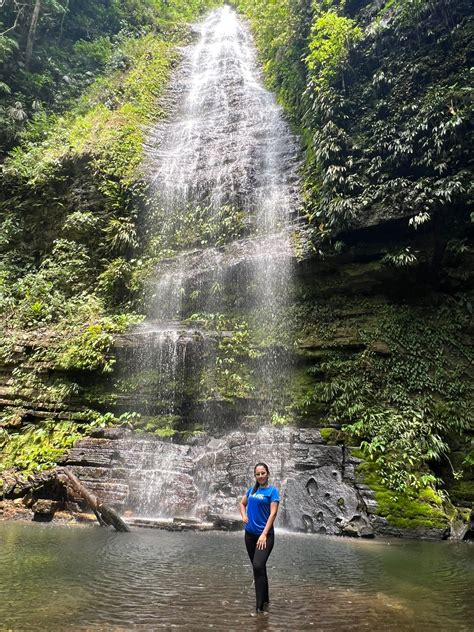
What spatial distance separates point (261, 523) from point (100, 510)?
4.78 meters

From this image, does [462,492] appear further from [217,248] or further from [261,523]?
[217,248]

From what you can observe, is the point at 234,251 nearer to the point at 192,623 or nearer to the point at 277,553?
the point at 277,553

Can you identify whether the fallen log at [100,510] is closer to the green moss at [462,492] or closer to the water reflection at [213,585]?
the water reflection at [213,585]

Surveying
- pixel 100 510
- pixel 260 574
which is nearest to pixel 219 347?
pixel 100 510

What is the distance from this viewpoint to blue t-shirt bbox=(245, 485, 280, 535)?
3.60m

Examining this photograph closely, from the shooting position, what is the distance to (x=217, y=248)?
13852 mm

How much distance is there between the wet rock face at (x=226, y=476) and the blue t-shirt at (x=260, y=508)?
474 cm

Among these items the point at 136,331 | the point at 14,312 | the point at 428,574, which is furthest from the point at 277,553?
the point at 14,312

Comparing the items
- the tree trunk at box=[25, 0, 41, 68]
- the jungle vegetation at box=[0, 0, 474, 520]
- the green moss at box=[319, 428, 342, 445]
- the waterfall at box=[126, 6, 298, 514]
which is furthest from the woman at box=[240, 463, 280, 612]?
the tree trunk at box=[25, 0, 41, 68]

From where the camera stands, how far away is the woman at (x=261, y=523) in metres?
3.40

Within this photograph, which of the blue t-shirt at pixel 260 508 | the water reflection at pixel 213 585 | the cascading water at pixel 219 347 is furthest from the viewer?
the cascading water at pixel 219 347

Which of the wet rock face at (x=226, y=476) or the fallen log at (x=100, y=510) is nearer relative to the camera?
the fallen log at (x=100, y=510)

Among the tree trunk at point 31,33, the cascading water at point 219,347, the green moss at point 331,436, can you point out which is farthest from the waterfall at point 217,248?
→ the tree trunk at point 31,33

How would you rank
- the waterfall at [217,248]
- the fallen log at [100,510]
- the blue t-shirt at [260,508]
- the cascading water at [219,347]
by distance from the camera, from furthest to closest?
the waterfall at [217,248]
the cascading water at [219,347]
the fallen log at [100,510]
the blue t-shirt at [260,508]
